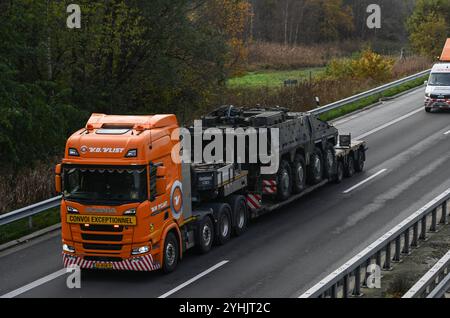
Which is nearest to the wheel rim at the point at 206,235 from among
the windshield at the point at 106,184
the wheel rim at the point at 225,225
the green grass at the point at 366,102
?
the wheel rim at the point at 225,225

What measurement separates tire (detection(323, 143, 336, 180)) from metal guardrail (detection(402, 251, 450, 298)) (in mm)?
9273

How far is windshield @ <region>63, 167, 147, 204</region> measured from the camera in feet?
49.6

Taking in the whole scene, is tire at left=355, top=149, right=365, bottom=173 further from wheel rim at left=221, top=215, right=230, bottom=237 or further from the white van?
the white van

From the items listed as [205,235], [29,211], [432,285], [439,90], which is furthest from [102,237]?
[439,90]

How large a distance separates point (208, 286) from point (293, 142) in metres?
7.08

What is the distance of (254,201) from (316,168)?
3.71m

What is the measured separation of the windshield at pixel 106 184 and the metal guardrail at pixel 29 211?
336 centimetres

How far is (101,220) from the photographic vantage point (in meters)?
15.2

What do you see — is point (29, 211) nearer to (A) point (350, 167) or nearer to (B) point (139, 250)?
(B) point (139, 250)

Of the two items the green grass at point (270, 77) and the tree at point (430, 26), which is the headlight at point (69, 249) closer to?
the green grass at point (270, 77)

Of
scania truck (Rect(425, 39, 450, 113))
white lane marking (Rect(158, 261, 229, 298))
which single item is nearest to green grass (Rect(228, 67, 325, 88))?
scania truck (Rect(425, 39, 450, 113))

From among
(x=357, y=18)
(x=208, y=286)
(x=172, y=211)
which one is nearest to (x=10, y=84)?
(x=172, y=211)

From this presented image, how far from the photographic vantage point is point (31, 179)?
21500 millimetres

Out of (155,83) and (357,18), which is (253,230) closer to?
(155,83)
